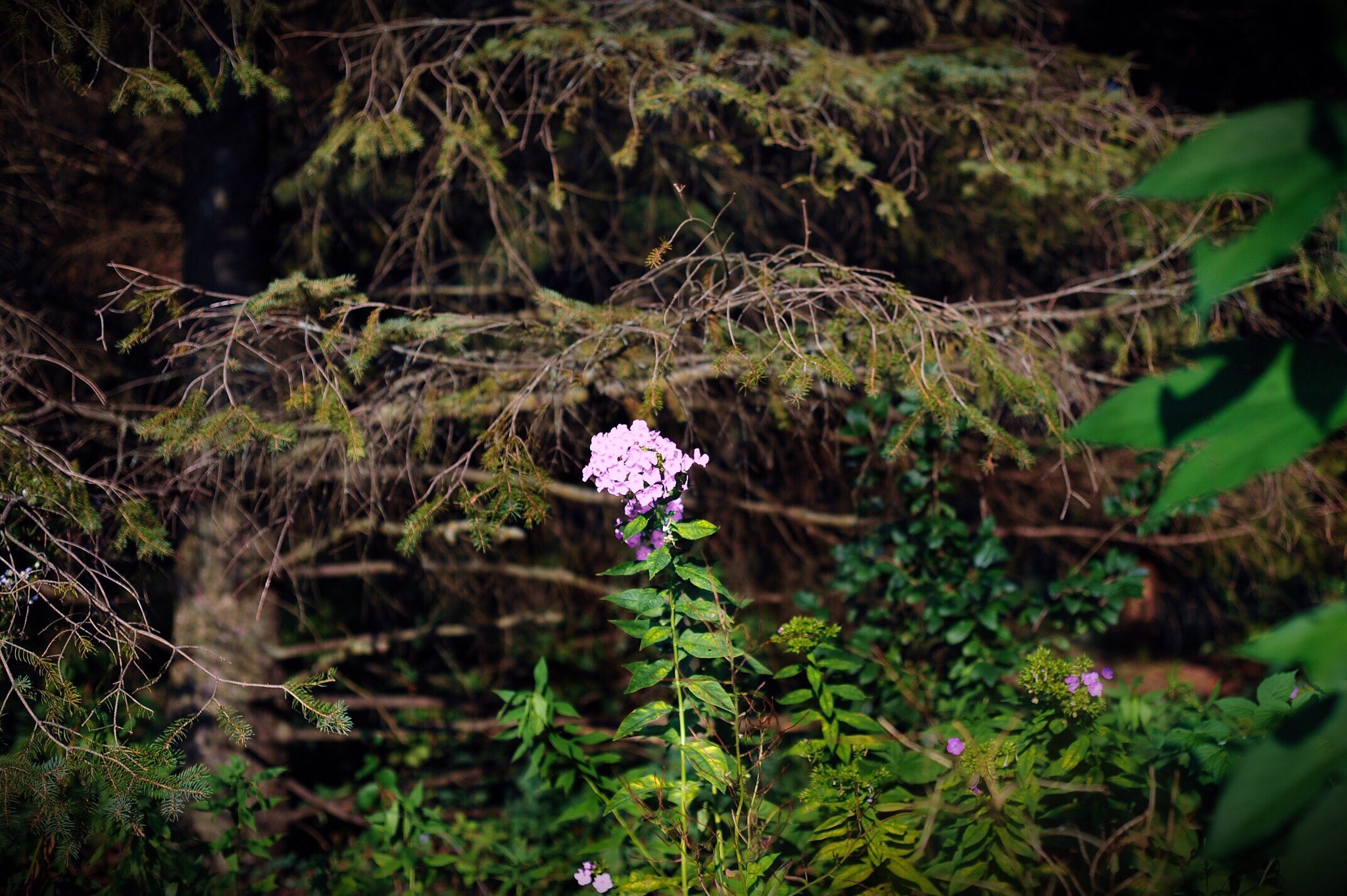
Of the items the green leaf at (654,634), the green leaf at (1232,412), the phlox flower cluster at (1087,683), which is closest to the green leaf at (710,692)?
the green leaf at (654,634)

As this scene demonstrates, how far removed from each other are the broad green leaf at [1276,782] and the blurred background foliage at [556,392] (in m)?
1.30

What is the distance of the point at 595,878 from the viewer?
240 centimetres

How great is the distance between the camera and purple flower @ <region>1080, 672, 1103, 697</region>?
90.4 inches

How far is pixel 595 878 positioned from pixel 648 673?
32.5 inches

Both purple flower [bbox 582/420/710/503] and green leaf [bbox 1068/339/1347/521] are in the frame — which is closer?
green leaf [bbox 1068/339/1347/521]

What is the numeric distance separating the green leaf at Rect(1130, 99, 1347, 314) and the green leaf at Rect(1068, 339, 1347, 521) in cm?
11

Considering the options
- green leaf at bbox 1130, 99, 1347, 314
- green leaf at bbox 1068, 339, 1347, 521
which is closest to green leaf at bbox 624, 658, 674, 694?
green leaf at bbox 1068, 339, 1347, 521

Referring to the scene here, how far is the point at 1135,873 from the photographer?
211 cm

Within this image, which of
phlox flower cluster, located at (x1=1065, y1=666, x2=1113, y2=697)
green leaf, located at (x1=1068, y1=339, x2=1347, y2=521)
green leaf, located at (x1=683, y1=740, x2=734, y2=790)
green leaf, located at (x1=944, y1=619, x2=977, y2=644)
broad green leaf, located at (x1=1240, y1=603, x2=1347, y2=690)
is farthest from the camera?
green leaf, located at (x1=944, y1=619, x2=977, y2=644)

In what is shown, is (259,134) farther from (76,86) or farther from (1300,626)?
(1300,626)

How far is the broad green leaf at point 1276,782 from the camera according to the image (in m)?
0.79

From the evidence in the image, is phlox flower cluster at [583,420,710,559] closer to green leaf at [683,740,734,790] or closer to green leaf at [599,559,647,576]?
green leaf at [599,559,647,576]

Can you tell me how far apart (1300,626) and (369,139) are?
310cm

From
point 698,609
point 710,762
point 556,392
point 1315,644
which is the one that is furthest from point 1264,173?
point 556,392
